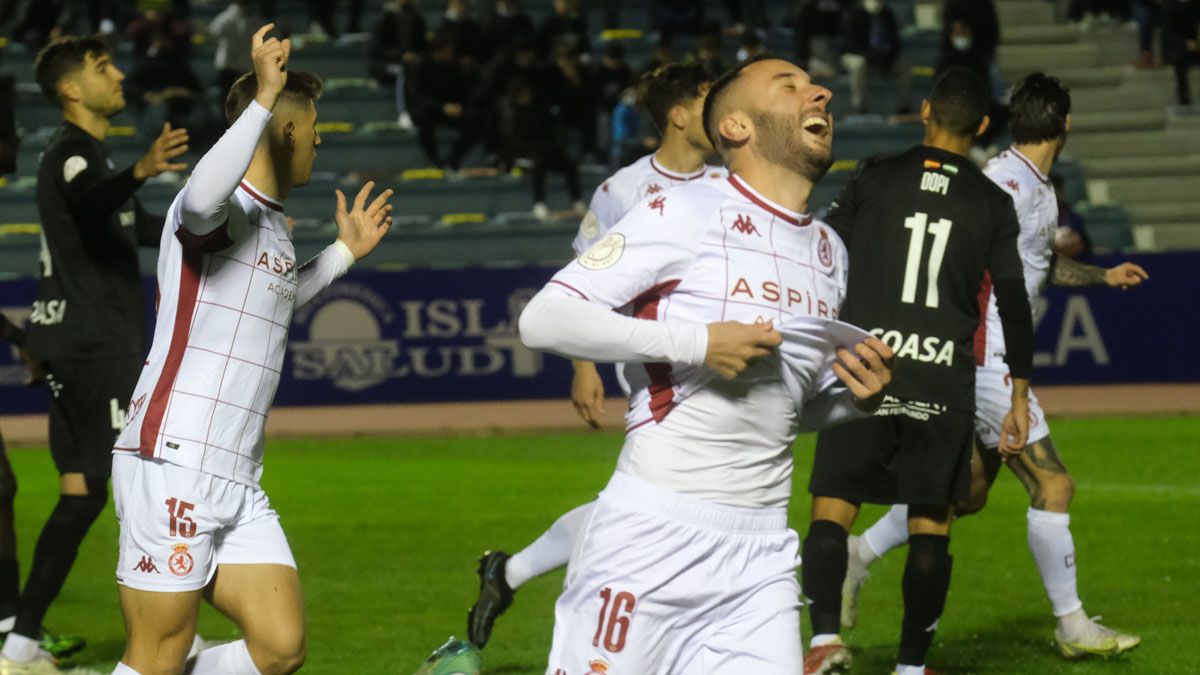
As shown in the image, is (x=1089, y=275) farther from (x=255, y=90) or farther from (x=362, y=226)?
(x=255, y=90)

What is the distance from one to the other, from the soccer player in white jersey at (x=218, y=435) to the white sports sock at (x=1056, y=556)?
3.41 meters

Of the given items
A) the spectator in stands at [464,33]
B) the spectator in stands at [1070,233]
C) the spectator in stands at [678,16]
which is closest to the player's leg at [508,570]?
the spectator in stands at [1070,233]

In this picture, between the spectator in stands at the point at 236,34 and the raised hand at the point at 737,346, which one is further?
the spectator in stands at the point at 236,34

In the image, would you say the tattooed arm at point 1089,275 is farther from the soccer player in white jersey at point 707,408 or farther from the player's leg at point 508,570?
the soccer player in white jersey at point 707,408

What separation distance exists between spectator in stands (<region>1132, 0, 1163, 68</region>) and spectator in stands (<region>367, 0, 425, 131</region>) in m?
9.78

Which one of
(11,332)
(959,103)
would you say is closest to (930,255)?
(959,103)

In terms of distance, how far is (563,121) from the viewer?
67.7 ft

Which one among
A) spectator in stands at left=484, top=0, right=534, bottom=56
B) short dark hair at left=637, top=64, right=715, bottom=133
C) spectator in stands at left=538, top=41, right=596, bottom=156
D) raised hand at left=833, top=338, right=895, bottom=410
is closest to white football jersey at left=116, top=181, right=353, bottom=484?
raised hand at left=833, top=338, right=895, bottom=410

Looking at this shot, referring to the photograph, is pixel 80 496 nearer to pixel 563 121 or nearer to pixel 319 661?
pixel 319 661

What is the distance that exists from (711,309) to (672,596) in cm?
69

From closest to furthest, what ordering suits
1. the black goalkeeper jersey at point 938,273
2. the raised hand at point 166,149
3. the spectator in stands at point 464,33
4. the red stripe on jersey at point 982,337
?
the raised hand at point 166,149 < the black goalkeeper jersey at point 938,273 < the red stripe on jersey at point 982,337 < the spectator in stands at point 464,33

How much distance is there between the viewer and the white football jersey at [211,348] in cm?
473

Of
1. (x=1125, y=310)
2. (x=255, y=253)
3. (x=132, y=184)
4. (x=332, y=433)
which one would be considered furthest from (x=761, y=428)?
(x=1125, y=310)

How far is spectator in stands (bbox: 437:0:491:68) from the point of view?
2064 cm
